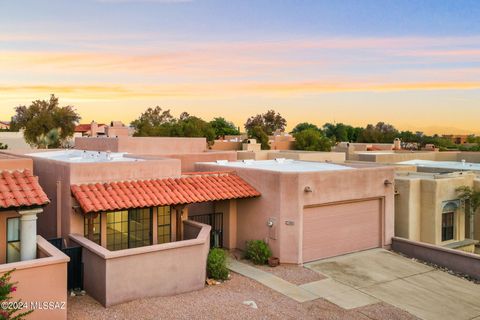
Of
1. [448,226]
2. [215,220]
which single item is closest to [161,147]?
[215,220]

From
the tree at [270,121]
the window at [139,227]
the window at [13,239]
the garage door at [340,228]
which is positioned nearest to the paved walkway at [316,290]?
the garage door at [340,228]

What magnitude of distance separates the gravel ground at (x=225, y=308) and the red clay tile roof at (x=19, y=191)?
301 cm

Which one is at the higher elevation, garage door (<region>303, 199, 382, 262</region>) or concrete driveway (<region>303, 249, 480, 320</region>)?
garage door (<region>303, 199, 382, 262</region>)

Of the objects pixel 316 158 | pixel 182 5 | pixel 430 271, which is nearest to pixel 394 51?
pixel 316 158

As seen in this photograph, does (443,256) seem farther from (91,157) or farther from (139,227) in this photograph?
(91,157)

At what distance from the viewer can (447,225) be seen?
2178 cm

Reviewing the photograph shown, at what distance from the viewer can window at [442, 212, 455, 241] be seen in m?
21.6

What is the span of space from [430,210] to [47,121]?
5837cm

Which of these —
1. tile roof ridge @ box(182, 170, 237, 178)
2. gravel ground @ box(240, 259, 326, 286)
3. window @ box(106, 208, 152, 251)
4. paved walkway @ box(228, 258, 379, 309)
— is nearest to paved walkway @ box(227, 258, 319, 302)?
paved walkway @ box(228, 258, 379, 309)

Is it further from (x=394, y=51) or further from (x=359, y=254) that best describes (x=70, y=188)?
(x=394, y=51)

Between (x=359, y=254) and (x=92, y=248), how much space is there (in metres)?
11.1

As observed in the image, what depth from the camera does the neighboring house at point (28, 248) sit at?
10516mm

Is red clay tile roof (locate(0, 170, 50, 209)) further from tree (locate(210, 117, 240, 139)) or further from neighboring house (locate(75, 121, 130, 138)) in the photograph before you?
tree (locate(210, 117, 240, 139))

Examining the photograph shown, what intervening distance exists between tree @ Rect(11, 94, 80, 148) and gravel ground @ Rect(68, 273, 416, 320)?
188 ft
